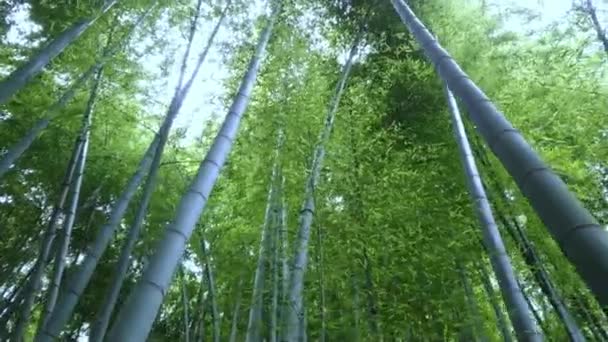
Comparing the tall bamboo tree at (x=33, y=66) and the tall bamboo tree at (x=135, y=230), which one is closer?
the tall bamboo tree at (x=135, y=230)

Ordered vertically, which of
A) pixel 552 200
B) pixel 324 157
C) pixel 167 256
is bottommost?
pixel 552 200

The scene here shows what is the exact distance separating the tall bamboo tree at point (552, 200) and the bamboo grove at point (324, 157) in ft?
3.95

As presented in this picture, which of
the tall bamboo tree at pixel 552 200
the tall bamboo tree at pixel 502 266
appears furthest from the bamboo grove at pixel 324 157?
the tall bamboo tree at pixel 552 200

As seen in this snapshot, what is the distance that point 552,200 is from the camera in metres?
1.17

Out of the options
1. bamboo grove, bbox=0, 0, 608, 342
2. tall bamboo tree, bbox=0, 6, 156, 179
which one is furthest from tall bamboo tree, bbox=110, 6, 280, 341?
tall bamboo tree, bbox=0, 6, 156, 179

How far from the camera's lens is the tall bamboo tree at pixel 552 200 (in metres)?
1.01

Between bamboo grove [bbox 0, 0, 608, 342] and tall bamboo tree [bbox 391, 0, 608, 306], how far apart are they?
1205 mm

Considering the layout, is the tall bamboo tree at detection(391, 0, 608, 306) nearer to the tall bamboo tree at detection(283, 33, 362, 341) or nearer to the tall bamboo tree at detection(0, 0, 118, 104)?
the tall bamboo tree at detection(283, 33, 362, 341)

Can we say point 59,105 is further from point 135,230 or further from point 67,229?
point 135,230

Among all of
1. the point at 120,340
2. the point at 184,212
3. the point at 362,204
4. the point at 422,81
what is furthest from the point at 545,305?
the point at 120,340

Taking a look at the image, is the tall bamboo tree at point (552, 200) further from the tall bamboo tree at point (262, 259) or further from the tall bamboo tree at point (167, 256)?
the tall bamboo tree at point (262, 259)

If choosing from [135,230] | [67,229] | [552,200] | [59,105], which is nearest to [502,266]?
[552,200]

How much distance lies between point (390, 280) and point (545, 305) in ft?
4.34

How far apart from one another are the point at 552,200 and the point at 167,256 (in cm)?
118
